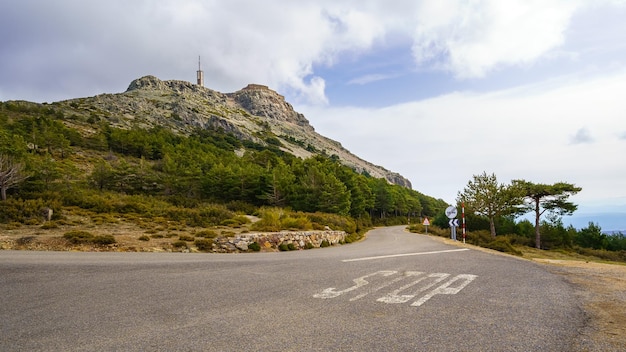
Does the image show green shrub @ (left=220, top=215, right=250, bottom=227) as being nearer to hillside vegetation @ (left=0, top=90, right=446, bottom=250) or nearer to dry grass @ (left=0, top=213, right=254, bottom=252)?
hillside vegetation @ (left=0, top=90, right=446, bottom=250)

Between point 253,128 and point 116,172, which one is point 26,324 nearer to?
point 116,172

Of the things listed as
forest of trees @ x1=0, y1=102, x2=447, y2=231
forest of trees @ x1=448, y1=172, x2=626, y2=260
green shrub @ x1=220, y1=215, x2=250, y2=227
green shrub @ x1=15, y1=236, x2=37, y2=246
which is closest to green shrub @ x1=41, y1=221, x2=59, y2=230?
forest of trees @ x1=0, y1=102, x2=447, y2=231

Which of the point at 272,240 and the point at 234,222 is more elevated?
the point at 234,222

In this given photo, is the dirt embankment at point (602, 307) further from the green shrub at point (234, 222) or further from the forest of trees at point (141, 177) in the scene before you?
the forest of trees at point (141, 177)

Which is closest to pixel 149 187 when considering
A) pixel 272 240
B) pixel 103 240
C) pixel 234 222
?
pixel 234 222

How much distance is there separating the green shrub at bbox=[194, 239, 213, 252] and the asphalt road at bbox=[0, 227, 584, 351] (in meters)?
6.29

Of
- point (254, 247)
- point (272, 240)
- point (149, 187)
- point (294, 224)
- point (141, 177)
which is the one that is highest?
point (141, 177)

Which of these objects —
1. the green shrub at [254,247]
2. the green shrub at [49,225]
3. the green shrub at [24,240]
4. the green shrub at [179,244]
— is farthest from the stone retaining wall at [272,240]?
the green shrub at [49,225]

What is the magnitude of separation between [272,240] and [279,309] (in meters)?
12.6

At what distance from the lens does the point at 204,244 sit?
14867mm

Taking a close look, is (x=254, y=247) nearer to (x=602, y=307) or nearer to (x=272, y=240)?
(x=272, y=240)

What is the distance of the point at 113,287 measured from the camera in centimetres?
626

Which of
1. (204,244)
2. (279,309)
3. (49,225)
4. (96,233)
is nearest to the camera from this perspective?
(279,309)

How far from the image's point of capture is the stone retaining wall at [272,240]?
15.4 metres
